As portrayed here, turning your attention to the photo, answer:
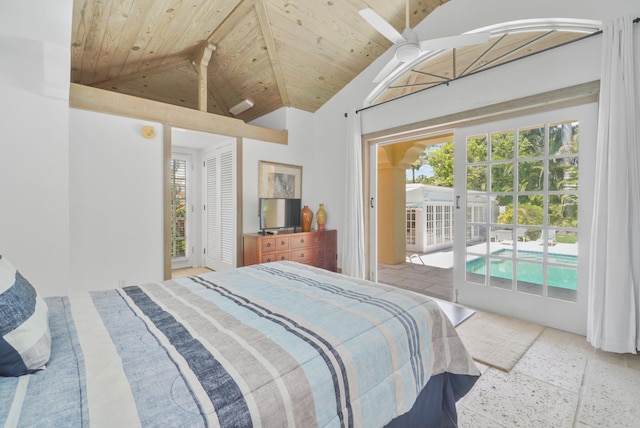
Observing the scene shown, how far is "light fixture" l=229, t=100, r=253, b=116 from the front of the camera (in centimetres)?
434

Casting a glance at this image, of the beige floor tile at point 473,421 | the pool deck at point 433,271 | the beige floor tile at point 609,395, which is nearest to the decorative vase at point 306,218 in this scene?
the pool deck at point 433,271

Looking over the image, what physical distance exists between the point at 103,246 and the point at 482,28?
4.42 meters

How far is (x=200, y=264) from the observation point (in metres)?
5.12

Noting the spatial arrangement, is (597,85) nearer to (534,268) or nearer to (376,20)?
(534,268)

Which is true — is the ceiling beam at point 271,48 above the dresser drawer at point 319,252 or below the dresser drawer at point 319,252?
above

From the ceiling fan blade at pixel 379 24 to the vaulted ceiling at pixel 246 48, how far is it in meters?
1.29

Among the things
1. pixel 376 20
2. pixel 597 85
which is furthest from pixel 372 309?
pixel 597 85

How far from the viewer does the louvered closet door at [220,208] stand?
13.7ft

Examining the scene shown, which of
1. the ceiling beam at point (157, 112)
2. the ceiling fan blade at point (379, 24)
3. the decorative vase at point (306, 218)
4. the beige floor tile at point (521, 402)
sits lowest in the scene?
the beige floor tile at point (521, 402)

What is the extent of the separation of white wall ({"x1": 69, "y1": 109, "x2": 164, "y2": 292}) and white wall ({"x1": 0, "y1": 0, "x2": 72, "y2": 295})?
19.5 inches

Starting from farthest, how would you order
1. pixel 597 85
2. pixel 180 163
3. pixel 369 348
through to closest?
pixel 180 163 < pixel 597 85 < pixel 369 348

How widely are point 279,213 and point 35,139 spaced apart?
2.49 metres

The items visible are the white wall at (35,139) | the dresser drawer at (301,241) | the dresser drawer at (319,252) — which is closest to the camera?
the white wall at (35,139)

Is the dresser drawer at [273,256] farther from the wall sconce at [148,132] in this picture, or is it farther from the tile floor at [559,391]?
the tile floor at [559,391]
